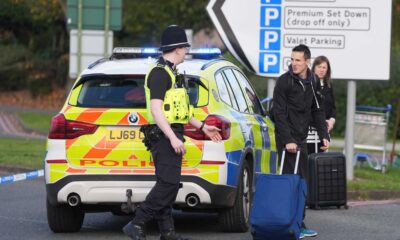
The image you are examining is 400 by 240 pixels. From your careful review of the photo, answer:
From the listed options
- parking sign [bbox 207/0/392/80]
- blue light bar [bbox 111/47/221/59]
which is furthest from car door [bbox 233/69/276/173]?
parking sign [bbox 207/0/392/80]

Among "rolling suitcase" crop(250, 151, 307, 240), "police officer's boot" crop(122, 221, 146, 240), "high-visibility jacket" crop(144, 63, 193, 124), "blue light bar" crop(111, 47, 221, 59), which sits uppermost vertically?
"blue light bar" crop(111, 47, 221, 59)

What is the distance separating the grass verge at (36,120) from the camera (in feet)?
103

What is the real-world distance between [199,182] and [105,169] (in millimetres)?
817

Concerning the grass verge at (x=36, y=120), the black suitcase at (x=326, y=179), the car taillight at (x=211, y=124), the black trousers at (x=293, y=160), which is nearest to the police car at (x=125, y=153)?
the car taillight at (x=211, y=124)

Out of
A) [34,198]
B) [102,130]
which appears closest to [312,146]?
[102,130]

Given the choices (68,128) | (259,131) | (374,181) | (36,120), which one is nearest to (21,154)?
(374,181)

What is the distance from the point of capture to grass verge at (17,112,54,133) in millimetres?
31513

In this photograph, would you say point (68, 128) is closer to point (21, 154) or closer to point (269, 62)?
point (269, 62)

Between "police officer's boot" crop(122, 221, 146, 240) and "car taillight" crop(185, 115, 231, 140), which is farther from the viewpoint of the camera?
"car taillight" crop(185, 115, 231, 140)

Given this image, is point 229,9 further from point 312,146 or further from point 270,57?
point 312,146

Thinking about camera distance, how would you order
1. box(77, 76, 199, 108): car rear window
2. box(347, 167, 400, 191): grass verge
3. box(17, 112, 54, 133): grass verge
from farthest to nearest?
box(17, 112, 54, 133): grass verge → box(347, 167, 400, 191): grass verge → box(77, 76, 199, 108): car rear window

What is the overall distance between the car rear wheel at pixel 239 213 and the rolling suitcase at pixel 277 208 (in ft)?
2.31

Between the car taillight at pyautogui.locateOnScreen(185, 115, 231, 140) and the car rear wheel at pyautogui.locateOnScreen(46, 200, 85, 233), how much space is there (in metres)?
1.36

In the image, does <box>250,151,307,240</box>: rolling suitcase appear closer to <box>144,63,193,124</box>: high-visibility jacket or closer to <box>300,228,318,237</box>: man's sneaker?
<box>300,228,318,237</box>: man's sneaker
